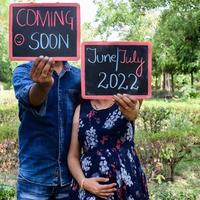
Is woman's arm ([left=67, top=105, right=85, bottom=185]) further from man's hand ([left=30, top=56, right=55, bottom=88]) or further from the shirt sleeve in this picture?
man's hand ([left=30, top=56, right=55, bottom=88])

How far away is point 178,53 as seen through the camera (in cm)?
870

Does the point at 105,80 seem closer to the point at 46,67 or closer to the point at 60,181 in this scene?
the point at 46,67

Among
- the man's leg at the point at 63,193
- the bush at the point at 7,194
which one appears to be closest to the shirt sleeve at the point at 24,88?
the man's leg at the point at 63,193

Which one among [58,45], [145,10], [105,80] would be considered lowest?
[105,80]

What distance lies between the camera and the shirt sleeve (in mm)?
2086

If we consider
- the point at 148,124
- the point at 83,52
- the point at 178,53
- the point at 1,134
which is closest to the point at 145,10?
the point at 178,53

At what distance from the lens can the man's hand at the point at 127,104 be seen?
210 cm

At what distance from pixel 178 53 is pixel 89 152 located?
6.71m

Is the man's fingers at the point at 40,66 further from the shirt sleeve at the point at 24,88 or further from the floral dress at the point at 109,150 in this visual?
the floral dress at the point at 109,150

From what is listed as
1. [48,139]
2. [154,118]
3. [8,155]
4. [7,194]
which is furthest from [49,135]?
[154,118]

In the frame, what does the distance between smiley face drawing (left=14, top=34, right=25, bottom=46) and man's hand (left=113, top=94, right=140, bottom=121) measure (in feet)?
1.48

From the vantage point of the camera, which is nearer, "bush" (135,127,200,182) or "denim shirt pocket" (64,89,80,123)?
"denim shirt pocket" (64,89,80,123)

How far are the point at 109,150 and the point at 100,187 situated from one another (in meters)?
0.16

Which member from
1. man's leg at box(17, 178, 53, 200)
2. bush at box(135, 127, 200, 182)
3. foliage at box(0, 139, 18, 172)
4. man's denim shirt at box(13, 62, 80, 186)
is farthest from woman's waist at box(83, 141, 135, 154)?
foliage at box(0, 139, 18, 172)
